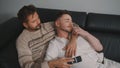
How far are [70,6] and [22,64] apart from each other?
106 cm

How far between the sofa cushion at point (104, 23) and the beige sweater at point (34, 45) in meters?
0.45

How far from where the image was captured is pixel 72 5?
7.39 ft

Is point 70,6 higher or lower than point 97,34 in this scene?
higher

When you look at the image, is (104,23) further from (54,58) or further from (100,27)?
(54,58)

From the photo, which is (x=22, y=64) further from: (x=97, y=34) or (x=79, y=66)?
(x=97, y=34)

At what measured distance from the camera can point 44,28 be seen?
1.74 metres

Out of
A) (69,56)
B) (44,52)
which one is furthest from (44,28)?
(69,56)

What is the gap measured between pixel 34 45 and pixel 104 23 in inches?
30.1

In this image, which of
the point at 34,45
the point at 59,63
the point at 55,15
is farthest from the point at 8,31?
the point at 59,63

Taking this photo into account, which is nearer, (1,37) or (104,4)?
(1,37)

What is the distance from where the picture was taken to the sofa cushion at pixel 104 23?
1878 mm

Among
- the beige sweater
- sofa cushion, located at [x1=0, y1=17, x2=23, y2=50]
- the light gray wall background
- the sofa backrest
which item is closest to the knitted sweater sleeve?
the beige sweater

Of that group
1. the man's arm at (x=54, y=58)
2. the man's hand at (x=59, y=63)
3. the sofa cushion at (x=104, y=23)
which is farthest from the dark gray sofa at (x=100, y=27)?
the man's hand at (x=59, y=63)

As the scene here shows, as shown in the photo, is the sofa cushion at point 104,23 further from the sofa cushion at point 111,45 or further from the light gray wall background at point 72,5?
the light gray wall background at point 72,5
